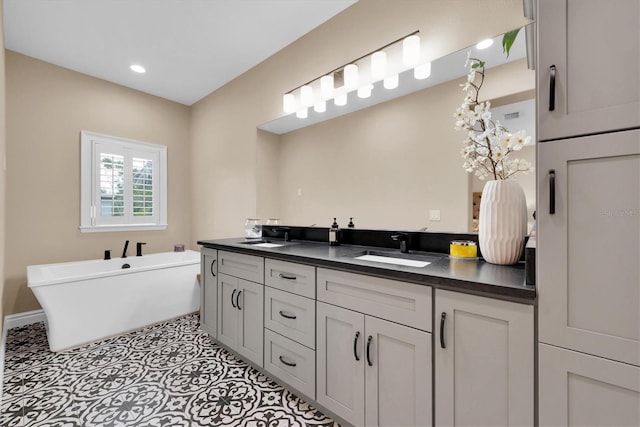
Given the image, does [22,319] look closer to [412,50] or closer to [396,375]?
[396,375]

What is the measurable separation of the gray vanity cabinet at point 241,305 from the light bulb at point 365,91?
4.72 feet

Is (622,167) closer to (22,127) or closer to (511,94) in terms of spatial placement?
(511,94)

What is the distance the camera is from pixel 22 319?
2947mm

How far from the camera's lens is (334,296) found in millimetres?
1492

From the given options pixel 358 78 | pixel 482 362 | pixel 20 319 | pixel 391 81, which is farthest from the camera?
pixel 20 319

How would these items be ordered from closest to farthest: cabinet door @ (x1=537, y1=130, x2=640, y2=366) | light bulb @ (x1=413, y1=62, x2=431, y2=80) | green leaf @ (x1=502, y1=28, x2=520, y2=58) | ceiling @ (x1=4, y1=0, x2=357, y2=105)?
cabinet door @ (x1=537, y1=130, x2=640, y2=366), green leaf @ (x1=502, y1=28, x2=520, y2=58), light bulb @ (x1=413, y1=62, x2=431, y2=80), ceiling @ (x1=4, y1=0, x2=357, y2=105)

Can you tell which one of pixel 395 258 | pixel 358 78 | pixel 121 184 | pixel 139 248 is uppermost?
pixel 358 78

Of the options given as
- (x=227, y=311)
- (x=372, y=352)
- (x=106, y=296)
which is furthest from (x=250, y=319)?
(x=106, y=296)

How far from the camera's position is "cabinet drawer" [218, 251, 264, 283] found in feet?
6.40

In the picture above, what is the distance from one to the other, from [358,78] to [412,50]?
46 cm

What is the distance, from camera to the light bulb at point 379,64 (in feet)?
6.62

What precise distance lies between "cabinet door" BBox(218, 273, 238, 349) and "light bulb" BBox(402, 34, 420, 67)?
1.98 m

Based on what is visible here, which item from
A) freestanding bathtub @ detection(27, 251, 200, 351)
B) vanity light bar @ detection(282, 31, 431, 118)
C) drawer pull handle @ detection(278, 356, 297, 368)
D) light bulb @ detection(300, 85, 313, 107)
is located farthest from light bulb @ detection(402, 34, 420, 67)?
freestanding bathtub @ detection(27, 251, 200, 351)

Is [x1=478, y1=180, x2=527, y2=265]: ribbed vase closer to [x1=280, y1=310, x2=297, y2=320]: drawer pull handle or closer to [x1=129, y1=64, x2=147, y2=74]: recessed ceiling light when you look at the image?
[x1=280, y1=310, x2=297, y2=320]: drawer pull handle
